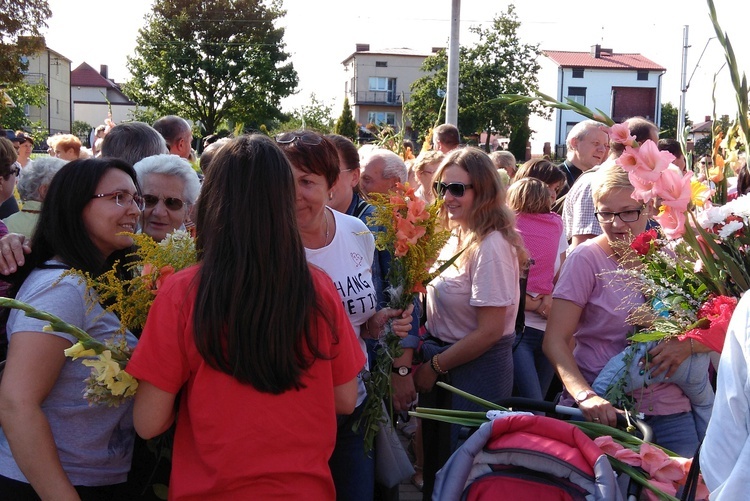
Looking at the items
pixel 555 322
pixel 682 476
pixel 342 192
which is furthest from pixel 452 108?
pixel 682 476

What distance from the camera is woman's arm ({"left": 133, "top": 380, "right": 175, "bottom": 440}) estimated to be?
6.56 ft

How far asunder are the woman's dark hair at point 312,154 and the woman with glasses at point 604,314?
1.11m

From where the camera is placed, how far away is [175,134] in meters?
5.59

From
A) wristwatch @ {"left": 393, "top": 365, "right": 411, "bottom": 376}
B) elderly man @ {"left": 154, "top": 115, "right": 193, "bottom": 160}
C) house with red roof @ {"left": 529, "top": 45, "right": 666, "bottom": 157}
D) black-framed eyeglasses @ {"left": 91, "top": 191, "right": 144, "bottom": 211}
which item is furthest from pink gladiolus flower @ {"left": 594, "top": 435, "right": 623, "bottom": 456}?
house with red roof @ {"left": 529, "top": 45, "right": 666, "bottom": 157}

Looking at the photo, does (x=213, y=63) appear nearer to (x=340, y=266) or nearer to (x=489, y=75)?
(x=489, y=75)

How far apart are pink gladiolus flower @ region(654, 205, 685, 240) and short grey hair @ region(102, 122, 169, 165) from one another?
282 cm

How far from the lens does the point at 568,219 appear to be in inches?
207

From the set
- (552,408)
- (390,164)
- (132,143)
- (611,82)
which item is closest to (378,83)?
(611,82)

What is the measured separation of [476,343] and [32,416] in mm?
2120

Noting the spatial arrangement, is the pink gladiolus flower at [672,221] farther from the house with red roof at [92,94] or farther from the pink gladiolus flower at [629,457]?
the house with red roof at [92,94]

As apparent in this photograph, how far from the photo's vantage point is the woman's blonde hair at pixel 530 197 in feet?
16.2

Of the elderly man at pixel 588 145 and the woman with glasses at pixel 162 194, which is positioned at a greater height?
the elderly man at pixel 588 145

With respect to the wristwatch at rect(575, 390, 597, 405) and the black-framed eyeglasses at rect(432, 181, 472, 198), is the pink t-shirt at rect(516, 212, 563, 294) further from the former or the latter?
the wristwatch at rect(575, 390, 597, 405)

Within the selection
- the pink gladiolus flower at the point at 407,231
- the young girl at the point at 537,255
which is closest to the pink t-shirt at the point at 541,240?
the young girl at the point at 537,255
